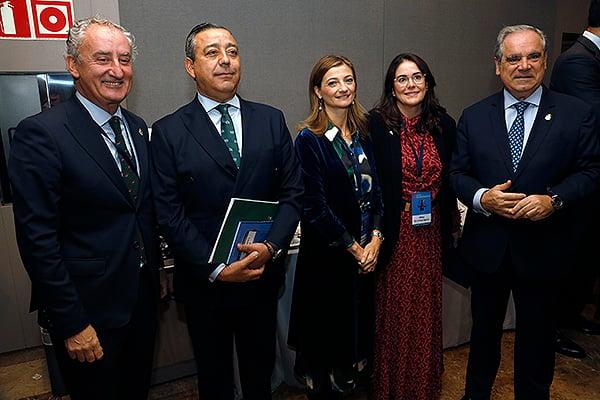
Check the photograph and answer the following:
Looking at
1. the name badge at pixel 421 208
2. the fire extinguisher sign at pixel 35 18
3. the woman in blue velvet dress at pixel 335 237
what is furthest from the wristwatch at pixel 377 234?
the fire extinguisher sign at pixel 35 18

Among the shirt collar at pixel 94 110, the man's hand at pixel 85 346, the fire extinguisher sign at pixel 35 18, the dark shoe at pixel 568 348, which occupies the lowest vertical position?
the dark shoe at pixel 568 348

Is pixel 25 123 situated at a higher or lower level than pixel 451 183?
higher

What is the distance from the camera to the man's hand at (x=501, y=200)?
178 centimetres

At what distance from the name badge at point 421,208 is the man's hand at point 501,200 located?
261 millimetres

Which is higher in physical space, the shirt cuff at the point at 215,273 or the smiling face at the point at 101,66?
the smiling face at the point at 101,66

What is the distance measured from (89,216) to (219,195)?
17.2 inches

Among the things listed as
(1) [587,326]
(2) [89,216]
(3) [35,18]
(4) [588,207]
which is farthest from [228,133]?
(1) [587,326]

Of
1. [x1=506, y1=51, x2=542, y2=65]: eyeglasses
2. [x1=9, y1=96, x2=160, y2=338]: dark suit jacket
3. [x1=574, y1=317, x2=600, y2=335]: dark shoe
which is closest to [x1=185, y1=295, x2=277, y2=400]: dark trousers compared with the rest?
[x1=9, y1=96, x2=160, y2=338]: dark suit jacket

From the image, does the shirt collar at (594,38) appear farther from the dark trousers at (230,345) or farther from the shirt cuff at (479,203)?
the dark trousers at (230,345)

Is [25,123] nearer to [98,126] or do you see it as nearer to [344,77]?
[98,126]

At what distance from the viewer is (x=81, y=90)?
1.51 m

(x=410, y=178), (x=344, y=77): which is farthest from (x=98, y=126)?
(x=410, y=178)

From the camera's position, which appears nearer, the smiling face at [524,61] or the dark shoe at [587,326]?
the smiling face at [524,61]

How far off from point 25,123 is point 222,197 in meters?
0.66
